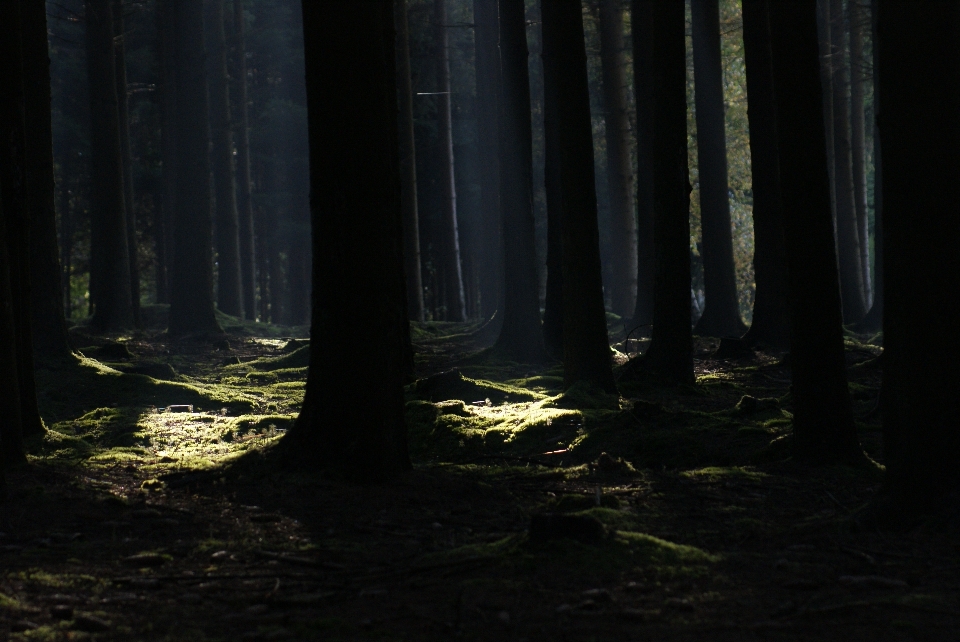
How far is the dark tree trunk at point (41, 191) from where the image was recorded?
12.2 m

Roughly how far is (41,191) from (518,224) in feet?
23.1

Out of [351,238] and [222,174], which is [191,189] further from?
[351,238]

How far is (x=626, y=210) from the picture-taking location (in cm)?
2609

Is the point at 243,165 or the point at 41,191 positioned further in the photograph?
the point at 243,165

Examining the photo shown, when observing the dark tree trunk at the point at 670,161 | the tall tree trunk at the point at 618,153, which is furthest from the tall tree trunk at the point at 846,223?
the dark tree trunk at the point at 670,161

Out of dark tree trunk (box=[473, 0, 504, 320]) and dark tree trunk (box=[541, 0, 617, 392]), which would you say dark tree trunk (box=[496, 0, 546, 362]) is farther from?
dark tree trunk (box=[473, 0, 504, 320])

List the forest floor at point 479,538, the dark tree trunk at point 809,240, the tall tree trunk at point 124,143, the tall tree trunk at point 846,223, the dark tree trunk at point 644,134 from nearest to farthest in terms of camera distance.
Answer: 1. the forest floor at point 479,538
2. the dark tree trunk at point 809,240
3. the dark tree trunk at point 644,134
4. the tall tree trunk at point 846,223
5. the tall tree trunk at point 124,143

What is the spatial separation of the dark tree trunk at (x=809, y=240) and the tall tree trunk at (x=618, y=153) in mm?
17514

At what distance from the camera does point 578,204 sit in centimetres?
1091

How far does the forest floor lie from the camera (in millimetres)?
3914

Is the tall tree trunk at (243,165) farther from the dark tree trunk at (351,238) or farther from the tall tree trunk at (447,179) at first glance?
the dark tree trunk at (351,238)

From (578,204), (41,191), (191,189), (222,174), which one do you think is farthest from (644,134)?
(222,174)

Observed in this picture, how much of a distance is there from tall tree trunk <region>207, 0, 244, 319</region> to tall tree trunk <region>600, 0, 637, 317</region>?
449 inches

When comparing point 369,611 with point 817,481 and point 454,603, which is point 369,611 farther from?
point 817,481
